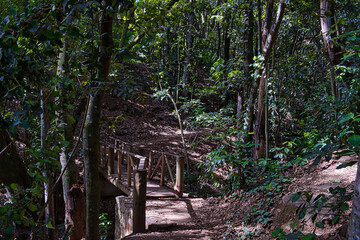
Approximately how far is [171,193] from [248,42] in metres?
4.63

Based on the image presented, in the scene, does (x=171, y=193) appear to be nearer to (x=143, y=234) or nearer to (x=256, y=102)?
Answer: (x=143, y=234)

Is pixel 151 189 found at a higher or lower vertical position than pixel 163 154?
lower

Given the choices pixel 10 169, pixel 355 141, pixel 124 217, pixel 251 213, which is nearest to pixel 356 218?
pixel 355 141

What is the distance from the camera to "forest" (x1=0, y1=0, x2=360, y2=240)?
181 cm

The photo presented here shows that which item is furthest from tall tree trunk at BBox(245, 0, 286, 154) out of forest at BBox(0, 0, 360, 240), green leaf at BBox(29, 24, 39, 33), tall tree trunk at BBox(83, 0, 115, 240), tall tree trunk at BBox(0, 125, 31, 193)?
green leaf at BBox(29, 24, 39, 33)

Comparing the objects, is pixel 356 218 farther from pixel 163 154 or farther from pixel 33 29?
pixel 163 154

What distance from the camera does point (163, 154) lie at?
750cm

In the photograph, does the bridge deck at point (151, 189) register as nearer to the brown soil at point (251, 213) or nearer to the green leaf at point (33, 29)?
the brown soil at point (251, 213)

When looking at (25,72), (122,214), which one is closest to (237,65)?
(122,214)

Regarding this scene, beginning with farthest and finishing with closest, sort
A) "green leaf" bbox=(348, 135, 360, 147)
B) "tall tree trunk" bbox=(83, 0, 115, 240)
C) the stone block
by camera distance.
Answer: the stone block → "tall tree trunk" bbox=(83, 0, 115, 240) → "green leaf" bbox=(348, 135, 360, 147)

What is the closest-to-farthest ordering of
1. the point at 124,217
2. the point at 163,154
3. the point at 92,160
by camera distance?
1. the point at 92,160
2. the point at 124,217
3. the point at 163,154

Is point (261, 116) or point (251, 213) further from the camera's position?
point (261, 116)

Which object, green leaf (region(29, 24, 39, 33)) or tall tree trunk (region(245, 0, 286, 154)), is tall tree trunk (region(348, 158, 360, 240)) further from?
tall tree trunk (region(245, 0, 286, 154))

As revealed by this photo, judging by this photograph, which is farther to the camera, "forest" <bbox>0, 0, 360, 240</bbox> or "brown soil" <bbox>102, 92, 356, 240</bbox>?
"brown soil" <bbox>102, 92, 356, 240</bbox>
